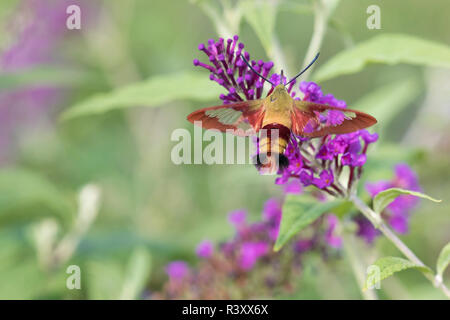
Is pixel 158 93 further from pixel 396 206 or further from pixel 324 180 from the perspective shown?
pixel 396 206

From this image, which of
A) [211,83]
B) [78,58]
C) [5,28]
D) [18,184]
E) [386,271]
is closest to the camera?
[386,271]

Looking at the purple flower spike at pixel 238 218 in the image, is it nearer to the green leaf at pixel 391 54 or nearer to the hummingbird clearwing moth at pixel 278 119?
the green leaf at pixel 391 54

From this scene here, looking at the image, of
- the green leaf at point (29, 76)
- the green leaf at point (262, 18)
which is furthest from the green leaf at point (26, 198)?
the green leaf at point (262, 18)

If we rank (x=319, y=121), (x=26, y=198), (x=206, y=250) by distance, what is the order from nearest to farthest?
(x=319, y=121) → (x=206, y=250) → (x=26, y=198)

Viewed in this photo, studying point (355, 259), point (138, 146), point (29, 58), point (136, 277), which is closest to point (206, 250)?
point (136, 277)

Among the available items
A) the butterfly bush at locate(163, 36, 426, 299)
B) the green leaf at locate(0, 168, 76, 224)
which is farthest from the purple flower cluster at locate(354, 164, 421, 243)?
the green leaf at locate(0, 168, 76, 224)

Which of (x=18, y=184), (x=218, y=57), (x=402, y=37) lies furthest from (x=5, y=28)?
(x=402, y=37)

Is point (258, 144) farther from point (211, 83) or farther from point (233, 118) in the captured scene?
point (211, 83)
